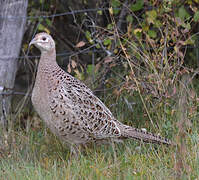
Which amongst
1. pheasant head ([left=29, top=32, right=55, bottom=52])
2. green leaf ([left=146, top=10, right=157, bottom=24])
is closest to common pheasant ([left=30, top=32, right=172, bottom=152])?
pheasant head ([left=29, top=32, right=55, bottom=52])

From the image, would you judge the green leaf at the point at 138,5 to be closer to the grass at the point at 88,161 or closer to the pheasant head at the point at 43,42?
the pheasant head at the point at 43,42

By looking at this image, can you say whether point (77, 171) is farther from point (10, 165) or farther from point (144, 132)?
point (144, 132)

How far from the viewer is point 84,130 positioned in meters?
4.50

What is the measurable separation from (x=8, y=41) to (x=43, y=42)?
85 cm

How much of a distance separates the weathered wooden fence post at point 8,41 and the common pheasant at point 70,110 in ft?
2.63

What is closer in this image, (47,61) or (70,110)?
(70,110)

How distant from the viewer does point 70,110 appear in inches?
173

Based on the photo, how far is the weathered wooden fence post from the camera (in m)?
5.18

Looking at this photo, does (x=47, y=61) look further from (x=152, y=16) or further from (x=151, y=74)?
(x=152, y=16)

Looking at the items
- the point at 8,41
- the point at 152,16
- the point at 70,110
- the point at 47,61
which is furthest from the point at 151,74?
the point at 8,41

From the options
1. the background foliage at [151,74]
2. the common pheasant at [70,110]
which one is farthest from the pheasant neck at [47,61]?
the background foliage at [151,74]

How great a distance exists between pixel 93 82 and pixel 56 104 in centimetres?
116

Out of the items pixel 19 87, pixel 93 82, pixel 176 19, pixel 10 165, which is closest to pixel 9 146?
pixel 10 165

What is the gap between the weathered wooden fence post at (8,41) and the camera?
5.18 metres
